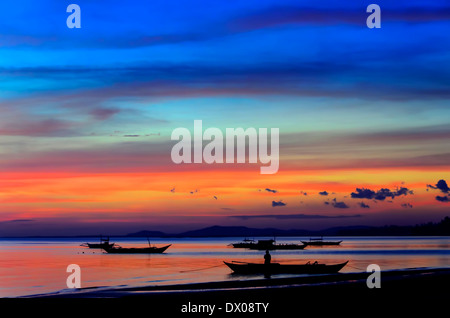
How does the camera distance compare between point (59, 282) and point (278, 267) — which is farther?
point (59, 282)

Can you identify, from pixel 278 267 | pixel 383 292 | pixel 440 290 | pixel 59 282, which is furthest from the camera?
pixel 59 282
